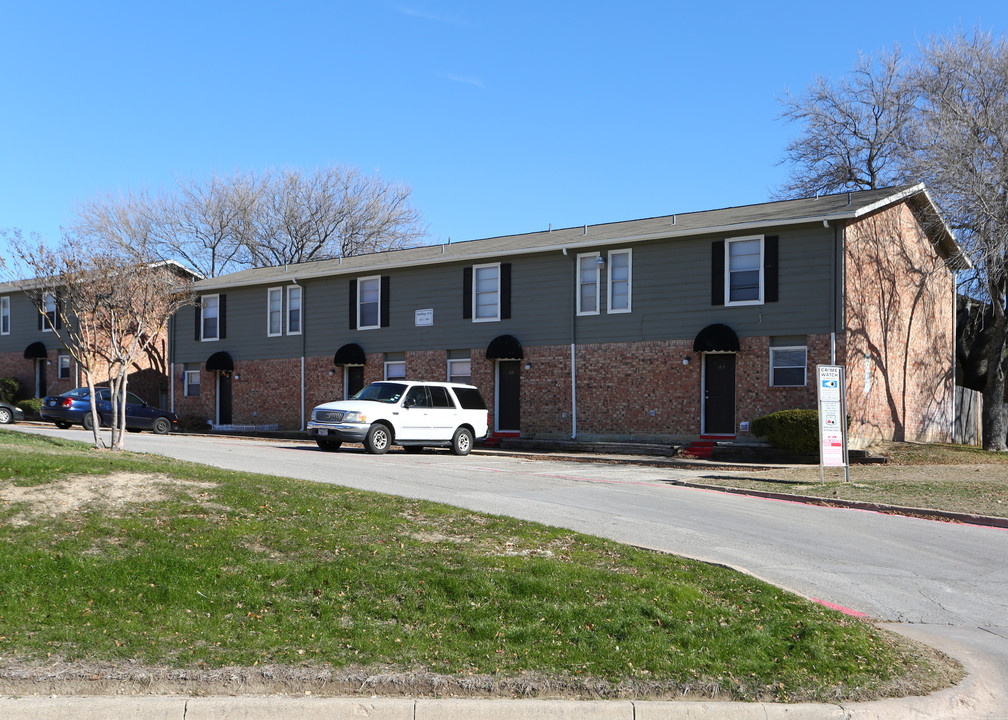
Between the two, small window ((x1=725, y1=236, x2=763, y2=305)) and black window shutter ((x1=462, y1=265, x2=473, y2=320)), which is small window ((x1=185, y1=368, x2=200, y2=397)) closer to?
black window shutter ((x1=462, y1=265, x2=473, y2=320))

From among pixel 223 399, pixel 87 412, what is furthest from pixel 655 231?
pixel 87 412

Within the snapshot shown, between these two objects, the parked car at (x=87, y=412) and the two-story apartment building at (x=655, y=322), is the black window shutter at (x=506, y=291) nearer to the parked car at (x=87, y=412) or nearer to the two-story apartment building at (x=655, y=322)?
Result: the two-story apartment building at (x=655, y=322)

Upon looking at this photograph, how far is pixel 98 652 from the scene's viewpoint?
18.7ft

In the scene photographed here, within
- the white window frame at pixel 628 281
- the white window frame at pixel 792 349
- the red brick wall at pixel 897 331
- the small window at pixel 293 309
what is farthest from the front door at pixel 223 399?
the red brick wall at pixel 897 331

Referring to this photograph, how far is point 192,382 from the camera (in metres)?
37.4

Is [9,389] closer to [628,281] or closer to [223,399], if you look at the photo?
[223,399]

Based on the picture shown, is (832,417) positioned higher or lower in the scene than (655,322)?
lower

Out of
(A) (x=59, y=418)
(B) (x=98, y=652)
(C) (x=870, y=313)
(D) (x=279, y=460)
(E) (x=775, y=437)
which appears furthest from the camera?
(A) (x=59, y=418)

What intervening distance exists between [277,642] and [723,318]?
20383mm

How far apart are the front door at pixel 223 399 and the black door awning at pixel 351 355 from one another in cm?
652

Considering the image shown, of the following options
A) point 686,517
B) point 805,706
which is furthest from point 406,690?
point 686,517

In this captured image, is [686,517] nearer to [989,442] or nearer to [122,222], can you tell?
[989,442]

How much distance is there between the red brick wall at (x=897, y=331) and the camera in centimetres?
2381

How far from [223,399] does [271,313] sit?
163 inches
